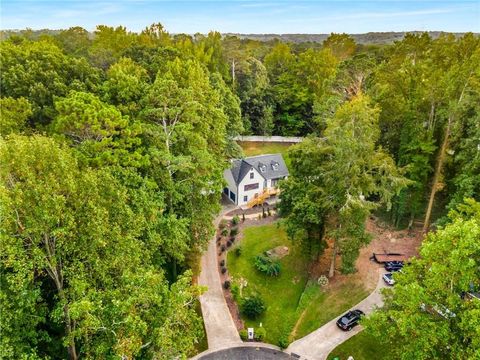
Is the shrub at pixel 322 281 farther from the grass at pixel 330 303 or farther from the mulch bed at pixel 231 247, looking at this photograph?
the mulch bed at pixel 231 247

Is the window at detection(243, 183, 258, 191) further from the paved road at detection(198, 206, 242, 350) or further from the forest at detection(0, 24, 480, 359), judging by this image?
the paved road at detection(198, 206, 242, 350)

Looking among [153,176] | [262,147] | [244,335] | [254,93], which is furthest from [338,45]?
[244,335]

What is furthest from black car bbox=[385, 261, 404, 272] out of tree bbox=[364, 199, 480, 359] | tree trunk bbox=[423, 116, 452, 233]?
tree bbox=[364, 199, 480, 359]

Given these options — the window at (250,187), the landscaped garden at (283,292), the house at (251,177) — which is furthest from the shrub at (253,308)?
the window at (250,187)

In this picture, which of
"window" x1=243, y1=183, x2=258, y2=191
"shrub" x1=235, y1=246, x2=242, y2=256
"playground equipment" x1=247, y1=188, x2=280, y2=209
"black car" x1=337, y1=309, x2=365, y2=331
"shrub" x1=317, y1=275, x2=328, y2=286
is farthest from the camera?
"window" x1=243, y1=183, x2=258, y2=191

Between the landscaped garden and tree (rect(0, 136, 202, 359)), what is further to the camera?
the landscaped garden

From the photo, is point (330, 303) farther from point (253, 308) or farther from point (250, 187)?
point (250, 187)
